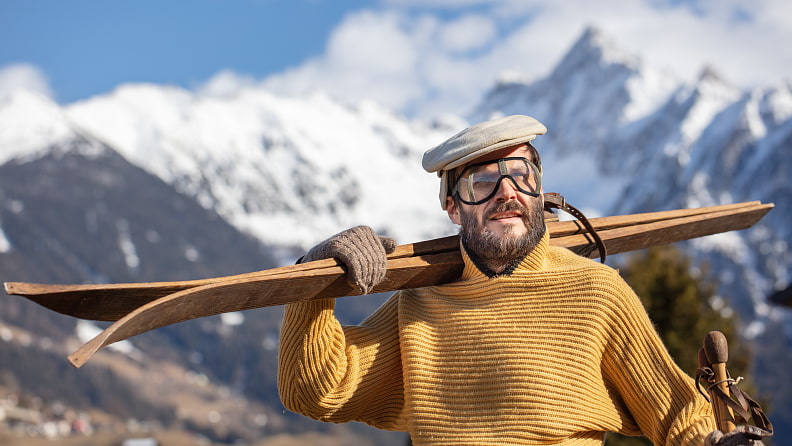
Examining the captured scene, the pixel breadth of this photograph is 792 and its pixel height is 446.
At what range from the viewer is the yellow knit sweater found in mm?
5141

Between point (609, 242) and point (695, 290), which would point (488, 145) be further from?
point (695, 290)

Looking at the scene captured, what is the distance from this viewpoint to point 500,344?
5324 mm

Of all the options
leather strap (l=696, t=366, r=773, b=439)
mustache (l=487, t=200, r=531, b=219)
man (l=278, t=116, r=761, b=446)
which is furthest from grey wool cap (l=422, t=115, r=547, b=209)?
leather strap (l=696, t=366, r=773, b=439)

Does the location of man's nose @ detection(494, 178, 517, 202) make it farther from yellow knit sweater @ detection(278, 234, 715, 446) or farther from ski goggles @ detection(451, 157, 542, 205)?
yellow knit sweater @ detection(278, 234, 715, 446)

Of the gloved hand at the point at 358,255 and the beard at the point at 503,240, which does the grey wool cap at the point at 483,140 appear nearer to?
the beard at the point at 503,240

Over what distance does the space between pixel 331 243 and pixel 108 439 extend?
7158 inches

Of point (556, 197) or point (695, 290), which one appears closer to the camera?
point (556, 197)

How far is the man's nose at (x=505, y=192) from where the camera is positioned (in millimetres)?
5359

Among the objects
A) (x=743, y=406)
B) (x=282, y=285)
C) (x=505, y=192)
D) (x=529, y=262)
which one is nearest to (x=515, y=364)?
(x=529, y=262)

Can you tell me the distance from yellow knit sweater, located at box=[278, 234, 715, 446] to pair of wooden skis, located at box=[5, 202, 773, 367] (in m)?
0.21

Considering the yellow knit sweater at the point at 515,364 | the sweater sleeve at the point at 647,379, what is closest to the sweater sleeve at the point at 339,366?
the yellow knit sweater at the point at 515,364

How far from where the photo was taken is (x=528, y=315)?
17.7ft

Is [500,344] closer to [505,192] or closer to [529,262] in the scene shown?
[529,262]

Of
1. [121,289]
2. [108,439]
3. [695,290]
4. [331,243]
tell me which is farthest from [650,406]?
[108,439]
